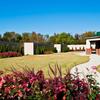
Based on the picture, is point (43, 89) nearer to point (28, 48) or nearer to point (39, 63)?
point (39, 63)

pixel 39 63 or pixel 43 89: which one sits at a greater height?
pixel 43 89

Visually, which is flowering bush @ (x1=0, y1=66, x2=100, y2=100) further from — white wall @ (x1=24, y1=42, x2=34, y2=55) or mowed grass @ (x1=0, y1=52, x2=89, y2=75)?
white wall @ (x1=24, y1=42, x2=34, y2=55)

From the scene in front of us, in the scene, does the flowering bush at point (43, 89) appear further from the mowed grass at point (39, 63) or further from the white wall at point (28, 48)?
the white wall at point (28, 48)

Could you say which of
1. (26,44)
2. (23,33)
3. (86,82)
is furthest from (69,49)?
(86,82)

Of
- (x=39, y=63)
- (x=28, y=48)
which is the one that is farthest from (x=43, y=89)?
(x=28, y=48)

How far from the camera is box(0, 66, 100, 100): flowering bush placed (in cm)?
440

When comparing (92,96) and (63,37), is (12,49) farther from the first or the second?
(63,37)

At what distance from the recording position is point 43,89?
14.8 feet

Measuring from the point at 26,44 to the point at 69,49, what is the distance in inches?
745

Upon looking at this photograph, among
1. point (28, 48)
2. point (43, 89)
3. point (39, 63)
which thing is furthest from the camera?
point (28, 48)

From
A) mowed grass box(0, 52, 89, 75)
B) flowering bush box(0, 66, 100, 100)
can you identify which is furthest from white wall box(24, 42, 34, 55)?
flowering bush box(0, 66, 100, 100)

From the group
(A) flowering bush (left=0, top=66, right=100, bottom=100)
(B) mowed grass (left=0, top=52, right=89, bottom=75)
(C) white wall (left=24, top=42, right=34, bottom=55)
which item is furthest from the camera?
(C) white wall (left=24, top=42, right=34, bottom=55)

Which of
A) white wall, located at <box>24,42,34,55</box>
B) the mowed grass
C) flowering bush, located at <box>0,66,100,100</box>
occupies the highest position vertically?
white wall, located at <box>24,42,34,55</box>

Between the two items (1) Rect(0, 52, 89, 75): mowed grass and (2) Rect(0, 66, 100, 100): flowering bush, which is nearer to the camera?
(2) Rect(0, 66, 100, 100): flowering bush
